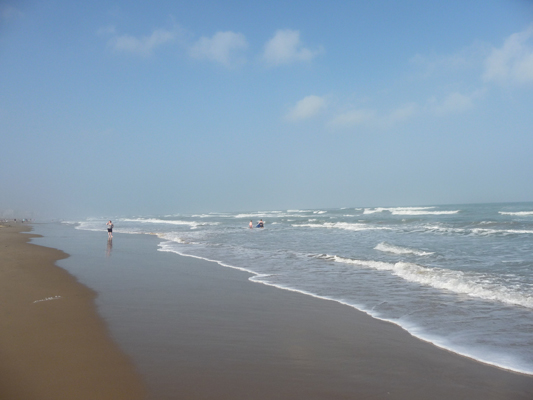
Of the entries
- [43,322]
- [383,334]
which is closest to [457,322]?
[383,334]

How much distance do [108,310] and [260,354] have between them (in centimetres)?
336

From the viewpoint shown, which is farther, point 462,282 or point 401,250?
point 401,250

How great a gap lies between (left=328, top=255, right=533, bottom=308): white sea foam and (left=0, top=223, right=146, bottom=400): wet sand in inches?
268

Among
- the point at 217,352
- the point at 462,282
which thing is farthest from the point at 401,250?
the point at 217,352

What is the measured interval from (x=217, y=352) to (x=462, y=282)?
20.9ft

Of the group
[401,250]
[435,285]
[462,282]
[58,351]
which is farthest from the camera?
[401,250]

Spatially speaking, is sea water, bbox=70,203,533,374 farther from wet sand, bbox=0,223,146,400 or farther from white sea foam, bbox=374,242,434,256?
wet sand, bbox=0,223,146,400

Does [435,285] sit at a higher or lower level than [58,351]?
lower

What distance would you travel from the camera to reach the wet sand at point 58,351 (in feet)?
11.1

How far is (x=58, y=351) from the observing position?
4.30 m

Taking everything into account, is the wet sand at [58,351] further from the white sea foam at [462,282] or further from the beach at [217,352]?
the white sea foam at [462,282]

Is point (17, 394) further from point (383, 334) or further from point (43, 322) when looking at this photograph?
point (383, 334)

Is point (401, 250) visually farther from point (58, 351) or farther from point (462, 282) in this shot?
point (58, 351)

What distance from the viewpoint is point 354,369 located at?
155 inches
